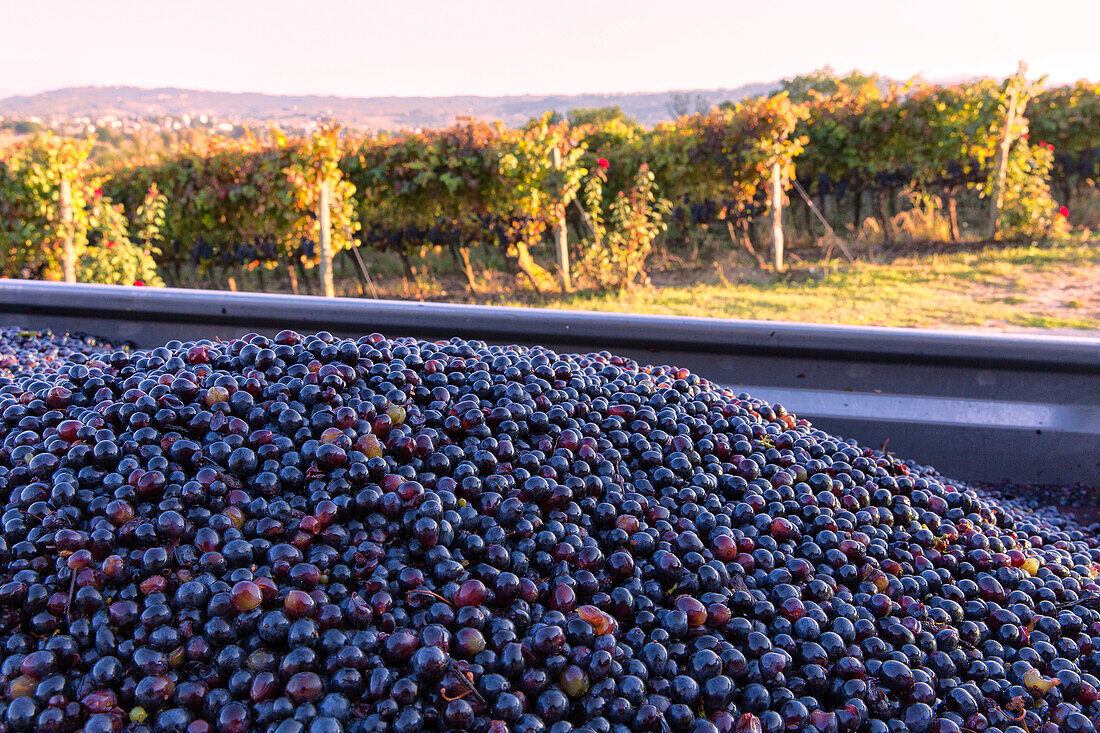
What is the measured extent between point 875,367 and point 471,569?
4.18 ft

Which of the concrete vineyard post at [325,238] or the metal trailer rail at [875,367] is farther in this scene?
the concrete vineyard post at [325,238]

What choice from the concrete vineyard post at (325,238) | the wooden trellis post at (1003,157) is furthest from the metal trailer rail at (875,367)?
the wooden trellis post at (1003,157)

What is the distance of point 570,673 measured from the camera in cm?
85

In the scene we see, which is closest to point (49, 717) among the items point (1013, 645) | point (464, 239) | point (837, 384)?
point (1013, 645)

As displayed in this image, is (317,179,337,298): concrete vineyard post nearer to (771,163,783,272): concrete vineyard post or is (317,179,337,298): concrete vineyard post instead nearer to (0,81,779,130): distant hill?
(771,163,783,272): concrete vineyard post

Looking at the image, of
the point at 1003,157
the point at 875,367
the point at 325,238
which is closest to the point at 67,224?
the point at 325,238

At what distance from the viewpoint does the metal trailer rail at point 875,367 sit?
5.66 feet

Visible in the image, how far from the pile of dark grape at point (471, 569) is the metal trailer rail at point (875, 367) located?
44 cm

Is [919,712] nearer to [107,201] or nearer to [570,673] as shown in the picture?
[570,673]

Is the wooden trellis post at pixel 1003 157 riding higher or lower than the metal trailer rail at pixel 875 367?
higher

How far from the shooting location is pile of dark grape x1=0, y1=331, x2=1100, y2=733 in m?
0.82

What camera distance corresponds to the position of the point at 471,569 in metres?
0.97

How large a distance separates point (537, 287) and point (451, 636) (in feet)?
21.9

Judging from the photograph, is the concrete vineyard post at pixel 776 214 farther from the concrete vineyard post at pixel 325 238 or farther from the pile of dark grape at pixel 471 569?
the pile of dark grape at pixel 471 569
